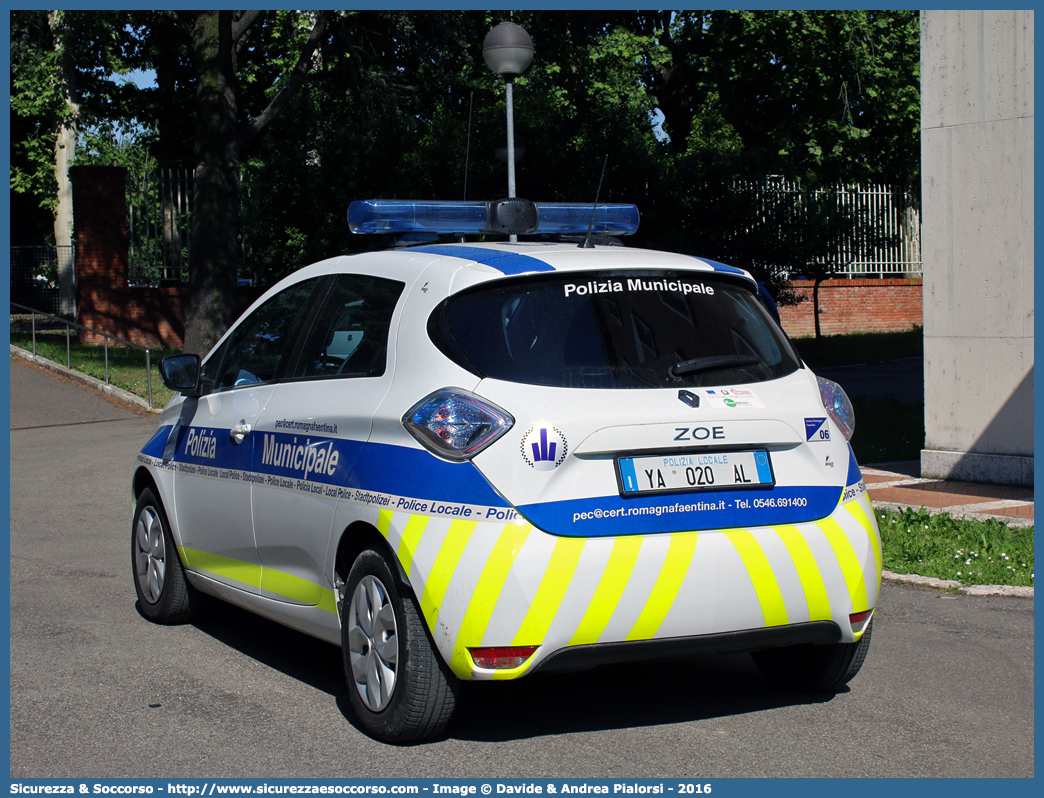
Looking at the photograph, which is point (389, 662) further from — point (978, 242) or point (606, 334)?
point (978, 242)

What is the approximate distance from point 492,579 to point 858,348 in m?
24.6

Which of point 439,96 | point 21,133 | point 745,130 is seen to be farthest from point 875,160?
point 21,133

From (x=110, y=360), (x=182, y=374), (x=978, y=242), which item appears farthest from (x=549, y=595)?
(x=110, y=360)

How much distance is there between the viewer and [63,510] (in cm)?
1041

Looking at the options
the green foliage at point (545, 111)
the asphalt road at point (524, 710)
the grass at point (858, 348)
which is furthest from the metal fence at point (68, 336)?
the asphalt road at point (524, 710)

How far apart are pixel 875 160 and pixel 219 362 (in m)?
36.2

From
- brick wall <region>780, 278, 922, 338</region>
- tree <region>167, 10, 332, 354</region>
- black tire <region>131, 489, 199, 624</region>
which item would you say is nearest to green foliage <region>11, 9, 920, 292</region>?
tree <region>167, 10, 332, 354</region>

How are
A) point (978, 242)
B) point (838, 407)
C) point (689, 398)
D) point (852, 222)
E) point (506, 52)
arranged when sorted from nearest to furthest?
point (689, 398)
point (838, 407)
point (978, 242)
point (506, 52)
point (852, 222)

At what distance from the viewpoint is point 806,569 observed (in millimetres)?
4406

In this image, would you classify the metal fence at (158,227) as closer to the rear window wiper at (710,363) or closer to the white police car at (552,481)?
the white police car at (552,481)

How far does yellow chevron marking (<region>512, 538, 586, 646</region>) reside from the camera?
4.10m

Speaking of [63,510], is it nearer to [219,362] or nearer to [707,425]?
[219,362]

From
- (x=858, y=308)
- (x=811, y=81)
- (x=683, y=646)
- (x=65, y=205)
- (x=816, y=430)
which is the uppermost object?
(x=811, y=81)

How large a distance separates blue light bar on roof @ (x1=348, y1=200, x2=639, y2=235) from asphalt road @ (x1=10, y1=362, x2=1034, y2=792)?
6.64 feet
